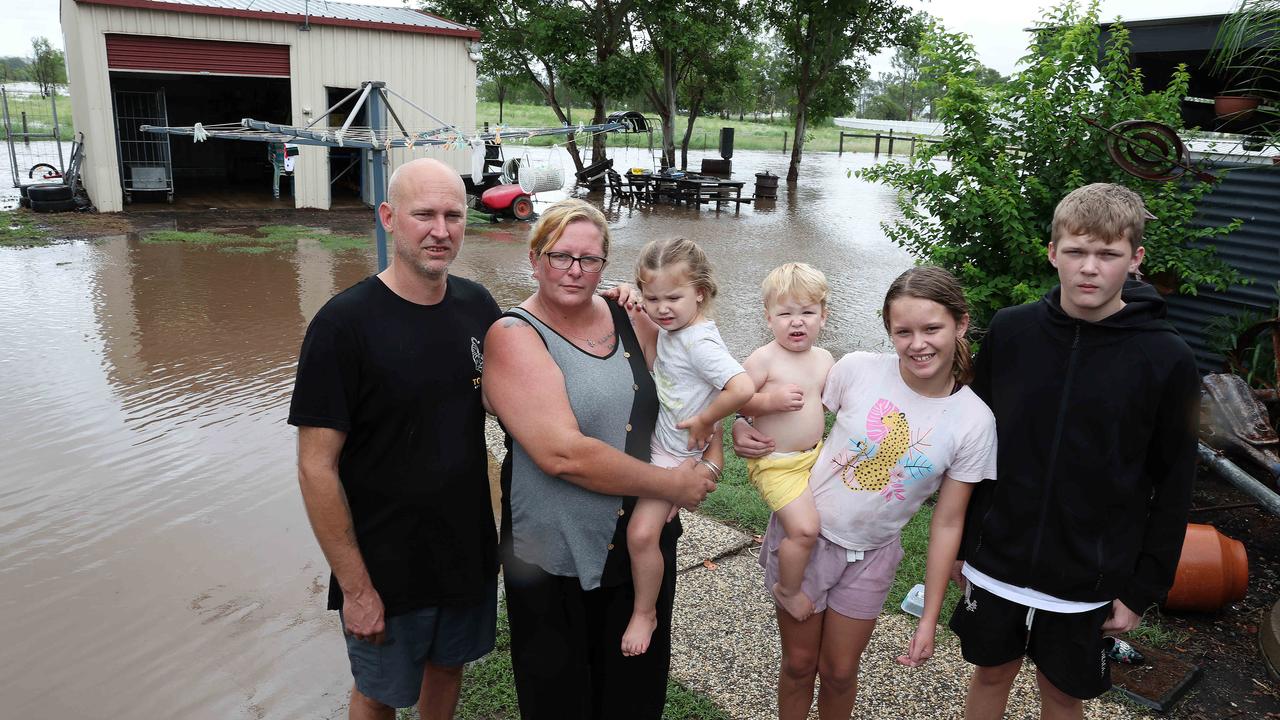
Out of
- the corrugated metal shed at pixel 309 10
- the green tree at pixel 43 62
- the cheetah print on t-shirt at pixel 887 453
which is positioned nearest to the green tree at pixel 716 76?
the corrugated metal shed at pixel 309 10

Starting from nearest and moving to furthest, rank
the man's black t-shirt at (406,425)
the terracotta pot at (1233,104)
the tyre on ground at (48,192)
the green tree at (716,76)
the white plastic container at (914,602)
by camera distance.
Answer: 1. the man's black t-shirt at (406,425)
2. the white plastic container at (914,602)
3. the terracotta pot at (1233,104)
4. the tyre on ground at (48,192)
5. the green tree at (716,76)

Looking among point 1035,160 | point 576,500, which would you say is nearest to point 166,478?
point 576,500

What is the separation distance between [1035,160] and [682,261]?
446 centimetres

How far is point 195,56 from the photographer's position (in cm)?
1666

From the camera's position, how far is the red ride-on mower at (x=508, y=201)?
16984 millimetres

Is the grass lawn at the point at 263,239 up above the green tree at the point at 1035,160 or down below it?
below

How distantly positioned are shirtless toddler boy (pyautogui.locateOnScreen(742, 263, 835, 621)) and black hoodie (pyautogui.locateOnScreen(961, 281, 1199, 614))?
1.72ft

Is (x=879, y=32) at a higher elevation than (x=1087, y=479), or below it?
higher

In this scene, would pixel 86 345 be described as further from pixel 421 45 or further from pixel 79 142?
pixel 421 45

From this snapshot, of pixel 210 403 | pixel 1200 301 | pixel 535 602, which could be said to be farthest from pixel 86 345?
pixel 1200 301

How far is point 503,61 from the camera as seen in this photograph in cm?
2348

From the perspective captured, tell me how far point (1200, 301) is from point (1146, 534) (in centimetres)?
544

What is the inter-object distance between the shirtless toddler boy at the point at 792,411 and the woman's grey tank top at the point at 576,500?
452 mm

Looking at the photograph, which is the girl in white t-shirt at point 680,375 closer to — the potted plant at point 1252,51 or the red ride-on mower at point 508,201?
the potted plant at point 1252,51
